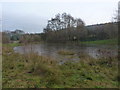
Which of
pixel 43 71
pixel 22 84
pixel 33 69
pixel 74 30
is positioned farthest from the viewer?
pixel 74 30

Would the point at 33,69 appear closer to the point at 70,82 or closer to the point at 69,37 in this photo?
the point at 70,82

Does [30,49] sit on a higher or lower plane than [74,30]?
lower

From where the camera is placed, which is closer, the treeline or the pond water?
the pond water

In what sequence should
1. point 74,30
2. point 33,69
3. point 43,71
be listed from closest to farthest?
point 43,71 < point 33,69 < point 74,30

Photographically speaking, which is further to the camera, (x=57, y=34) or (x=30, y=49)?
(x=57, y=34)

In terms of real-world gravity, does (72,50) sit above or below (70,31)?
below

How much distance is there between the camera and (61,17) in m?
61.2

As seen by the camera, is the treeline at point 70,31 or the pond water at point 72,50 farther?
the treeline at point 70,31

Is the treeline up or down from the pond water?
up

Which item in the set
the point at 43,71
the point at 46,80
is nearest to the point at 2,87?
the point at 46,80

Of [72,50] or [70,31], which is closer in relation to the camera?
[72,50]

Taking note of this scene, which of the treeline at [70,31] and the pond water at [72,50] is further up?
the treeline at [70,31]

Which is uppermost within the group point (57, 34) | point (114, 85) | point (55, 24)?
point (55, 24)

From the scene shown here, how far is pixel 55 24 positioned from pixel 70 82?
57.4 metres
